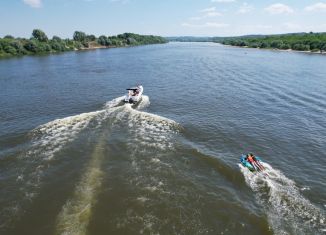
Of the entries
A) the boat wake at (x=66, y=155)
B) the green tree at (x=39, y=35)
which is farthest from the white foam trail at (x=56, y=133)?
the green tree at (x=39, y=35)

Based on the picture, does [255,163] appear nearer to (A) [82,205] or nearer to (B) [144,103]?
(A) [82,205]

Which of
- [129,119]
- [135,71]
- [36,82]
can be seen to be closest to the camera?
[129,119]

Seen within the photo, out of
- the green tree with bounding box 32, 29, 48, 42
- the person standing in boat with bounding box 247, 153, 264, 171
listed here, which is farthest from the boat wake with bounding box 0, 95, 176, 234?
the green tree with bounding box 32, 29, 48, 42

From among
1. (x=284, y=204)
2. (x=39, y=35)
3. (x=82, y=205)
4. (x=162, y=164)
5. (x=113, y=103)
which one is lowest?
(x=284, y=204)

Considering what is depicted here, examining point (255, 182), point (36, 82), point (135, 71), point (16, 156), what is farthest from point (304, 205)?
point (135, 71)

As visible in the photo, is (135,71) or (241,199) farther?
(135,71)

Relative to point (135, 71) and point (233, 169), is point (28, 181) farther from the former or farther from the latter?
point (135, 71)

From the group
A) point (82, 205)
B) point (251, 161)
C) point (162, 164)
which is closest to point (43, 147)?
point (82, 205)
